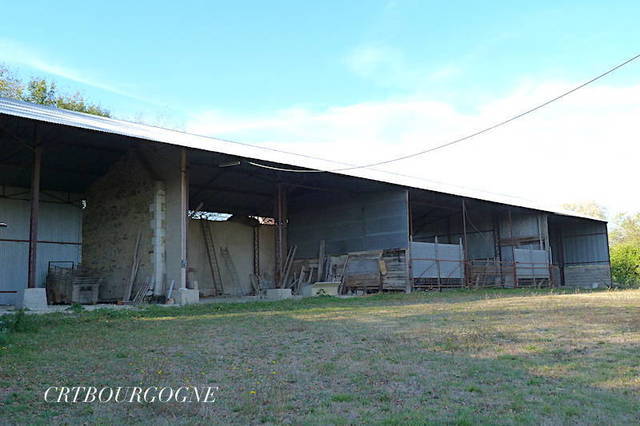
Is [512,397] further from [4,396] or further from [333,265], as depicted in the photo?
[333,265]

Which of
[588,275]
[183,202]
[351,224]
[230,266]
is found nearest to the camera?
[183,202]

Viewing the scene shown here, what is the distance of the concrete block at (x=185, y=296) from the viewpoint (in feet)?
54.4

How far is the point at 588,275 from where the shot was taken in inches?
1293

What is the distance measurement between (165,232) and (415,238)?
18.4 metres

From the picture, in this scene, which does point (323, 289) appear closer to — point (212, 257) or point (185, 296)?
point (212, 257)

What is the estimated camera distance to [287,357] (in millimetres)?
7461

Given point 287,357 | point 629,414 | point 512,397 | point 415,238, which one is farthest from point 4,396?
point 415,238

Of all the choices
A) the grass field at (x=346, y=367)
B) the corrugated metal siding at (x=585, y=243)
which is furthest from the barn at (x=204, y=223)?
the grass field at (x=346, y=367)

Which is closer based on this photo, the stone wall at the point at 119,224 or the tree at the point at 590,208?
the stone wall at the point at 119,224

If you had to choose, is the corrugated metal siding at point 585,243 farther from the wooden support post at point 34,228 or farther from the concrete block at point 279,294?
the wooden support post at point 34,228

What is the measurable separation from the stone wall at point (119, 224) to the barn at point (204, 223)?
0.07m

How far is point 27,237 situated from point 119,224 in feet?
11.6

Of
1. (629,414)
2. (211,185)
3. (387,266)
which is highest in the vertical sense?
(211,185)

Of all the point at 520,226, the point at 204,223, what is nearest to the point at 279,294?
the point at 204,223
